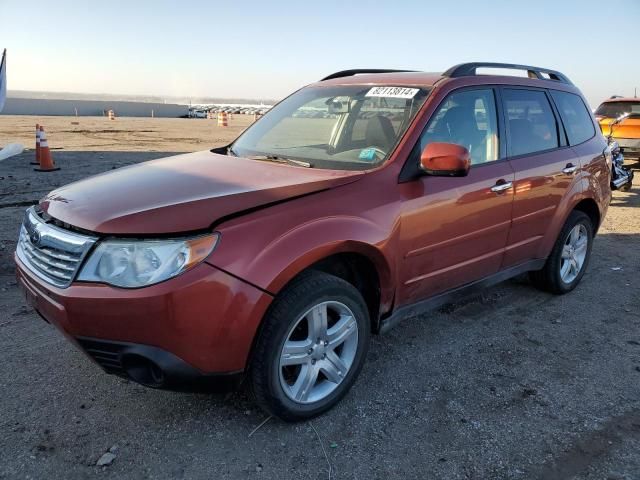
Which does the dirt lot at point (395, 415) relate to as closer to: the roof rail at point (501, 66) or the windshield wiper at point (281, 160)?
the windshield wiper at point (281, 160)

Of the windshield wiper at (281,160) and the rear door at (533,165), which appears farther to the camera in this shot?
the rear door at (533,165)

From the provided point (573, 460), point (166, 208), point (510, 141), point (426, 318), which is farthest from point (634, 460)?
point (166, 208)

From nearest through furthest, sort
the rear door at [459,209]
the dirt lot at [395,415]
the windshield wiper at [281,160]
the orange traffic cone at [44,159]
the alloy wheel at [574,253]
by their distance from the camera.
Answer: the dirt lot at [395,415] → the rear door at [459,209] → the windshield wiper at [281,160] → the alloy wheel at [574,253] → the orange traffic cone at [44,159]

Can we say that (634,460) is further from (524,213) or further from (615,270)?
(615,270)

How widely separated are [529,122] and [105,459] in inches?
145

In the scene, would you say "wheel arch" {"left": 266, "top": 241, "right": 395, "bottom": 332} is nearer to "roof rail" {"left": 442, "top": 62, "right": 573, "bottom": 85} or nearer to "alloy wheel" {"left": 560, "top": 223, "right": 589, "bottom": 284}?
"roof rail" {"left": 442, "top": 62, "right": 573, "bottom": 85}

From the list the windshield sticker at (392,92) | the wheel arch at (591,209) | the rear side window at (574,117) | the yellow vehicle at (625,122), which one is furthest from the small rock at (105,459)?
the yellow vehicle at (625,122)

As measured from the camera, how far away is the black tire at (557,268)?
4.54 meters

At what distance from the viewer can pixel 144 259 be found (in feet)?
7.36

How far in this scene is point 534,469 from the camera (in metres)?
2.46

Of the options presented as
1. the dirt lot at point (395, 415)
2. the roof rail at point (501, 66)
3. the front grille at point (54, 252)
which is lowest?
the dirt lot at point (395, 415)

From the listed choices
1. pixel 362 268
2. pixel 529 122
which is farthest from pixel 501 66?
pixel 362 268

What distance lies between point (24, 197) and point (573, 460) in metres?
7.57

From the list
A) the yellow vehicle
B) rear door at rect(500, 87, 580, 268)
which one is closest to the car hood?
rear door at rect(500, 87, 580, 268)
